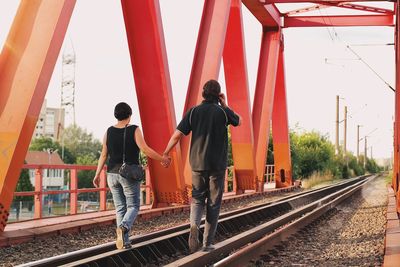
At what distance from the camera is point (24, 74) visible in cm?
848

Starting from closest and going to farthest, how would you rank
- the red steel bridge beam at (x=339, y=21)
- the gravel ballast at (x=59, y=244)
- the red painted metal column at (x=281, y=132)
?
the gravel ballast at (x=59, y=244) < the red steel bridge beam at (x=339, y=21) < the red painted metal column at (x=281, y=132)

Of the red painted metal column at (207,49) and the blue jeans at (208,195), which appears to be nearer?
the blue jeans at (208,195)

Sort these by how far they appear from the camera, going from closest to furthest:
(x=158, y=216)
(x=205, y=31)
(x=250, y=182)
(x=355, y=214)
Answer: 1. (x=158, y=216)
2. (x=355, y=214)
3. (x=205, y=31)
4. (x=250, y=182)

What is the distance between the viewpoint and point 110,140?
20.4 feet

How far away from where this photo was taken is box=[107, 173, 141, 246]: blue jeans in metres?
6.20

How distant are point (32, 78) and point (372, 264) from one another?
4.80 metres

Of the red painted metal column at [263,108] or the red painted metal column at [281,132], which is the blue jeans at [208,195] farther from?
the red painted metal column at [281,132]

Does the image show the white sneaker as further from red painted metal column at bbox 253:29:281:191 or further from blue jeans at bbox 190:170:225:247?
red painted metal column at bbox 253:29:281:191

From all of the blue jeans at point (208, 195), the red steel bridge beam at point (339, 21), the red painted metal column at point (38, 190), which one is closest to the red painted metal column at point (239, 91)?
the red steel bridge beam at point (339, 21)

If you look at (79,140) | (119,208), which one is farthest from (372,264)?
(79,140)

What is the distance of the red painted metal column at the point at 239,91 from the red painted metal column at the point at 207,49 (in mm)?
3384

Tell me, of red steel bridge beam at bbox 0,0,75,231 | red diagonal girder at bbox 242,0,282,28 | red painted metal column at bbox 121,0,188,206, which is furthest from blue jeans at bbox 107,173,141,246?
red diagonal girder at bbox 242,0,282,28

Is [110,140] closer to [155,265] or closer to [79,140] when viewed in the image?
[155,265]

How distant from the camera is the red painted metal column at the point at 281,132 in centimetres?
2808
